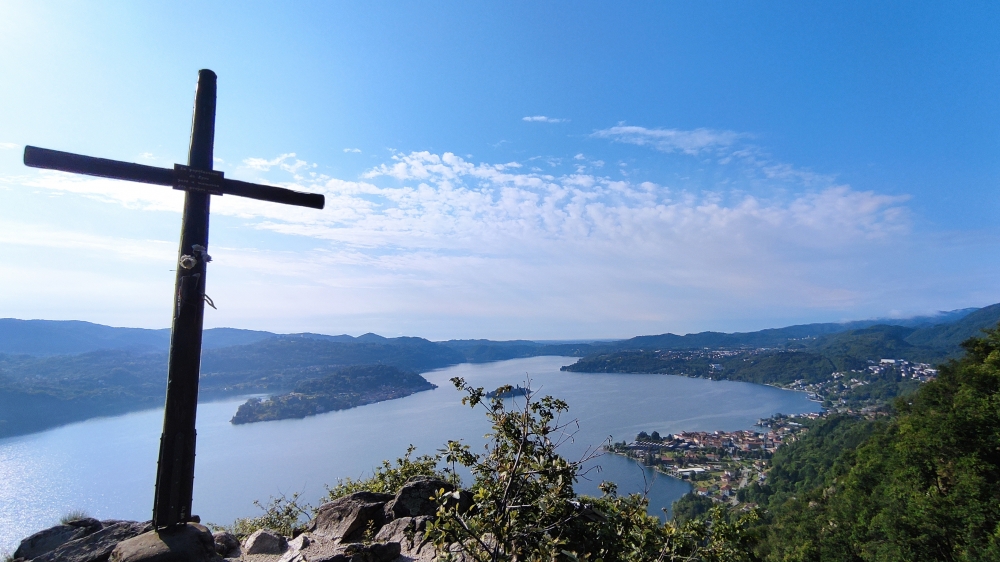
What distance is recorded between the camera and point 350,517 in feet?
15.6

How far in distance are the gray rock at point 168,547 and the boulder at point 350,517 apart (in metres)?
2.22

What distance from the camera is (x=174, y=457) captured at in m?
2.44

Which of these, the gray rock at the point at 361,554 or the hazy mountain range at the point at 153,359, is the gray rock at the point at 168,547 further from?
the hazy mountain range at the point at 153,359

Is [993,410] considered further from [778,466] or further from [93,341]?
[93,341]

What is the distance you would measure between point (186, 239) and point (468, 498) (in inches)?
120

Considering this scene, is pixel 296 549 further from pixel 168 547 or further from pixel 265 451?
pixel 265 451

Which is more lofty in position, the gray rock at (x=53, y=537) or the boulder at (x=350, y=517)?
the gray rock at (x=53, y=537)

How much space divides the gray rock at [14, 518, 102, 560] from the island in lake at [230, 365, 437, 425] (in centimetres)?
5072

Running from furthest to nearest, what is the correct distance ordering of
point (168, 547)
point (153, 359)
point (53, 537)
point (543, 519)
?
point (153, 359) → point (53, 537) → point (168, 547) → point (543, 519)

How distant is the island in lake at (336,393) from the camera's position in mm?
49719

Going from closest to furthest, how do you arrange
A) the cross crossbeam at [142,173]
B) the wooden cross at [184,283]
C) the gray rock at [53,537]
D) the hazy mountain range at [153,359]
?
1. the cross crossbeam at [142,173]
2. the wooden cross at [184,283]
3. the gray rock at [53,537]
4. the hazy mountain range at [153,359]

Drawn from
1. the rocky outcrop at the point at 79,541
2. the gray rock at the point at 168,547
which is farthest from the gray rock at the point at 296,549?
the gray rock at the point at 168,547

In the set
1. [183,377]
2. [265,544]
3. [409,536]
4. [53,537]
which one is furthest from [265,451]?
[183,377]

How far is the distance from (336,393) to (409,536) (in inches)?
2458
